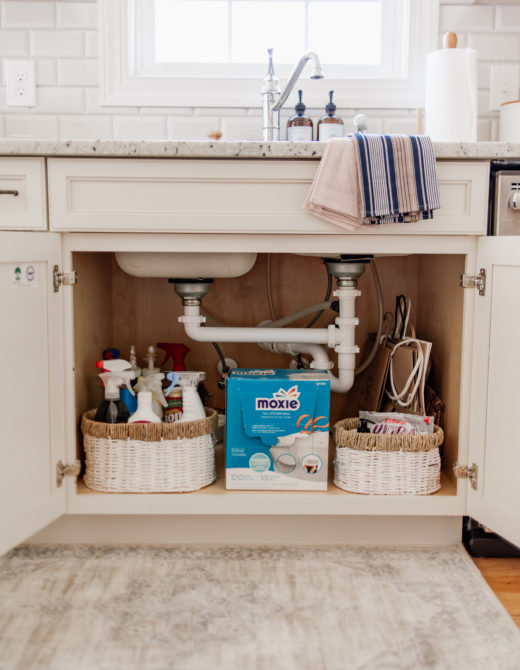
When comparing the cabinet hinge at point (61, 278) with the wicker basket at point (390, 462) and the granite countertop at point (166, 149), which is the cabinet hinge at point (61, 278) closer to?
the granite countertop at point (166, 149)

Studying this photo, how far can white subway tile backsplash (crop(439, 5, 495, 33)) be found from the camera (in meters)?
2.02

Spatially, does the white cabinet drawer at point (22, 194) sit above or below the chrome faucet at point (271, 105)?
below

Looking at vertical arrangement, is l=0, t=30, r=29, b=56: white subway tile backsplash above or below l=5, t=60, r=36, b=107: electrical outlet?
above

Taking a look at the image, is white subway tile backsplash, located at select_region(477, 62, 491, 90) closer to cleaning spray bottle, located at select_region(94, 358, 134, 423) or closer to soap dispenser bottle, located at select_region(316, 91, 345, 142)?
soap dispenser bottle, located at select_region(316, 91, 345, 142)

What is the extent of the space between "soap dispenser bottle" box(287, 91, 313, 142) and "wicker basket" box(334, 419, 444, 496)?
0.88 metres

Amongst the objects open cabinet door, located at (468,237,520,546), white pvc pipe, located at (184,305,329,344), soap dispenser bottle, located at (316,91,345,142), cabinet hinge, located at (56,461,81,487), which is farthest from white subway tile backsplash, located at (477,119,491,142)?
cabinet hinge, located at (56,461,81,487)

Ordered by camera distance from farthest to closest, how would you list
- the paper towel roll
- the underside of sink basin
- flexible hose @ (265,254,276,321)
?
flexible hose @ (265,254,276,321) < the paper towel roll < the underside of sink basin

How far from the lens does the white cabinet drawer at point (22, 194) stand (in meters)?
1.42

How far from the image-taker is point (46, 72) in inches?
79.7

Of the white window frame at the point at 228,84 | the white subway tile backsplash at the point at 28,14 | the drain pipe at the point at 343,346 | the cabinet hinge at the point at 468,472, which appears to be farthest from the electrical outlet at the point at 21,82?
the cabinet hinge at the point at 468,472

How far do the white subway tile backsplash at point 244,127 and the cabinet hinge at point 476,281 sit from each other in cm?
85

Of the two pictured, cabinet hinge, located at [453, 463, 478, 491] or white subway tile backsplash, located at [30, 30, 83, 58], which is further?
white subway tile backsplash, located at [30, 30, 83, 58]

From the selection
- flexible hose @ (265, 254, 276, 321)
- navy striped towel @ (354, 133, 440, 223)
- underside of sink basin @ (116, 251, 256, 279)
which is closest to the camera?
navy striped towel @ (354, 133, 440, 223)

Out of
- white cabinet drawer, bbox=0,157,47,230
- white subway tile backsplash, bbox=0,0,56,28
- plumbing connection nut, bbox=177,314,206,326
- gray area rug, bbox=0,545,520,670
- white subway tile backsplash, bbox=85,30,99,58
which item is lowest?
gray area rug, bbox=0,545,520,670
